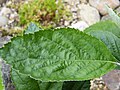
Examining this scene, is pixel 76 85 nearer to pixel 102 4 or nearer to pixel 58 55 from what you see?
pixel 58 55

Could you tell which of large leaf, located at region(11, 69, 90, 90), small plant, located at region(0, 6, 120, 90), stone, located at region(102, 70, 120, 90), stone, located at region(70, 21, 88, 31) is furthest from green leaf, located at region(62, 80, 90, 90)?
stone, located at region(70, 21, 88, 31)

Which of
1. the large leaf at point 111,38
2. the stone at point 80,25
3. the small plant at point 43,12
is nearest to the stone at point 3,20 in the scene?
the small plant at point 43,12

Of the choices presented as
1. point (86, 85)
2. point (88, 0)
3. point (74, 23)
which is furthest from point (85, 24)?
point (86, 85)

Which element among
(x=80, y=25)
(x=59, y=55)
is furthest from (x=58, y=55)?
(x=80, y=25)

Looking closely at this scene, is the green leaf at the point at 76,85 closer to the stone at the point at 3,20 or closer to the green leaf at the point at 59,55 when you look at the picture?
the green leaf at the point at 59,55

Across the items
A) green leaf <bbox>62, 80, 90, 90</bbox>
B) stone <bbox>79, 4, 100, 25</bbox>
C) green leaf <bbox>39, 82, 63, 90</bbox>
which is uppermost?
green leaf <bbox>39, 82, 63, 90</bbox>

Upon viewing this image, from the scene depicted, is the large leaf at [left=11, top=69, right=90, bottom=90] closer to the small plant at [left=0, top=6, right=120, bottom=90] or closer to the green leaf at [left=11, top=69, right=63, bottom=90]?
the green leaf at [left=11, top=69, right=63, bottom=90]

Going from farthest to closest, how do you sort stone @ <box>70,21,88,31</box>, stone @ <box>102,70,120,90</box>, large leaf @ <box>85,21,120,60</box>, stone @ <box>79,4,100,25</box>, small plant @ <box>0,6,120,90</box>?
stone @ <box>79,4,100,25</box> < stone @ <box>70,21,88,31</box> < stone @ <box>102,70,120,90</box> < large leaf @ <box>85,21,120,60</box> < small plant @ <box>0,6,120,90</box>
